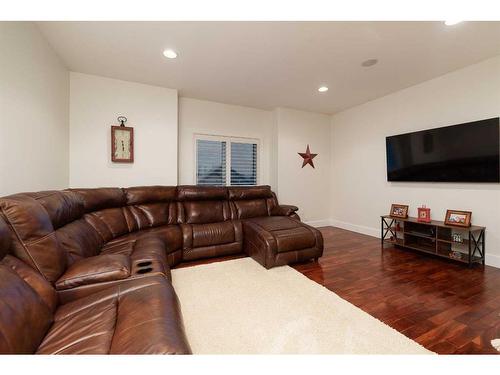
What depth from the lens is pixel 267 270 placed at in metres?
2.46

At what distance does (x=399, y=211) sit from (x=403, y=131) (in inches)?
51.4

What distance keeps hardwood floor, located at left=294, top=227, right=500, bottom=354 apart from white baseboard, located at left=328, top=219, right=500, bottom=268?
0.12 metres

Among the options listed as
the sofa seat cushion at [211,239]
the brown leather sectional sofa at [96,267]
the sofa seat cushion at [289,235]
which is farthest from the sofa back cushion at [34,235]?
the sofa seat cushion at [289,235]

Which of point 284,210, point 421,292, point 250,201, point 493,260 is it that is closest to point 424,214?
point 493,260

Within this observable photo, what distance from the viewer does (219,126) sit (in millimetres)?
4168

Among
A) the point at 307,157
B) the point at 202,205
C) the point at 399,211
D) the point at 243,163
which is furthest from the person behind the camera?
the point at 307,157

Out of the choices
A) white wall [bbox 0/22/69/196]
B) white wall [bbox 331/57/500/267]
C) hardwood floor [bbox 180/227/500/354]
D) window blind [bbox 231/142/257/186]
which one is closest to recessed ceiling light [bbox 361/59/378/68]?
white wall [bbox 331/57/500/267]

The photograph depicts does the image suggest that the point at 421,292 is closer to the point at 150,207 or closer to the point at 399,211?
the point at 399,211

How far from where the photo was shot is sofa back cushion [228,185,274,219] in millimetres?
3479

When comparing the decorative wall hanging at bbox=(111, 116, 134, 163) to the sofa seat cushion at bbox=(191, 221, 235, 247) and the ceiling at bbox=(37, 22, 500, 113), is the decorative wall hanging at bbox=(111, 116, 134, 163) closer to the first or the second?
the ceiling at bbox=(37, 22, 500, 113)

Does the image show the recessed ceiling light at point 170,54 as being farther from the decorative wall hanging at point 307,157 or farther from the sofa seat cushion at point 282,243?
the decorative wall hanging at point 307,157
